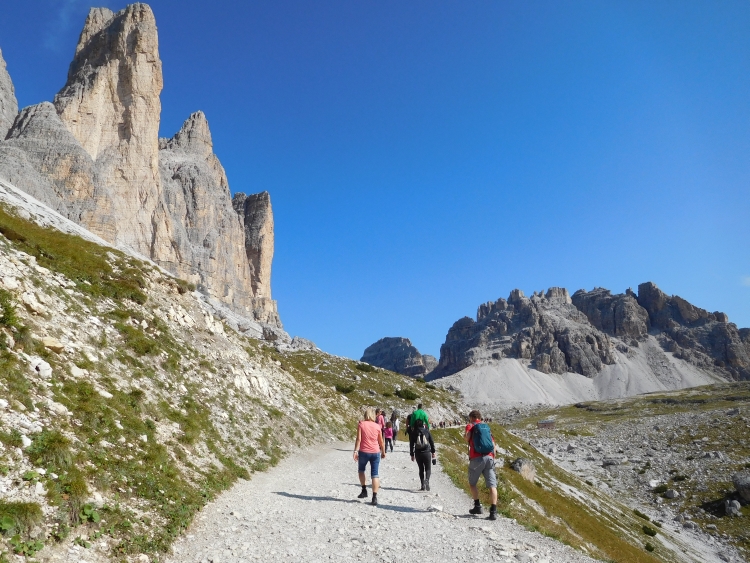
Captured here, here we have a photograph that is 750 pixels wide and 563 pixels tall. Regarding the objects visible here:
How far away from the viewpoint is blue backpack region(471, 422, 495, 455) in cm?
1196

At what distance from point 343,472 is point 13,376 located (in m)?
13.7

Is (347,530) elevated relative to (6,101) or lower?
lower

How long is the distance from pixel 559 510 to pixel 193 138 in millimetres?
193953

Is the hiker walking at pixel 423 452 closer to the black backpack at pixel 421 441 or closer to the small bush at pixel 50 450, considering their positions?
the black backpack at pixel 421 441

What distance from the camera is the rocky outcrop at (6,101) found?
102319 millimetres

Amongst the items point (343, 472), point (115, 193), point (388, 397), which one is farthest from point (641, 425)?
point (115, 193)

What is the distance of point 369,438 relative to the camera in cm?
1344

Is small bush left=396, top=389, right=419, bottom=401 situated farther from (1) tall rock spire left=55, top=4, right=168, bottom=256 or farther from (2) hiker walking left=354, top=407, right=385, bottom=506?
(1) tall rock spire left=55, top=4, right=168, bottom=256

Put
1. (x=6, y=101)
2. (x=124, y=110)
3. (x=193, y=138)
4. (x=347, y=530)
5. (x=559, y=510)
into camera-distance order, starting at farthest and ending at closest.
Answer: (x=193, y=138), (x=124, y=110), (x=6, y=101), (x=559, y=510), (x=347, y=530)

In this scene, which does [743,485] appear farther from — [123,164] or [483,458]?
[123,164]

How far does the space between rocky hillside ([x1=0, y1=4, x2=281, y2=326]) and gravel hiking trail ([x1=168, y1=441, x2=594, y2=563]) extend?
3495 inches

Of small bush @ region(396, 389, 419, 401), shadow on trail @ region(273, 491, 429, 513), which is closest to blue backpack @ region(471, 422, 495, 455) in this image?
shadow on trail @ region(273, 491, 429, 513)

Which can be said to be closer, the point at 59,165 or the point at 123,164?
the point at 59,165

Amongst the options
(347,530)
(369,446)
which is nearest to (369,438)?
(369,446)
